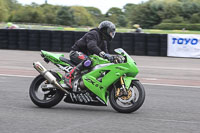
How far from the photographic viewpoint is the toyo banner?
59.2 feet

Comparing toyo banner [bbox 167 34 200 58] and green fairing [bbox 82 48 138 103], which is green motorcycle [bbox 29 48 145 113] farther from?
toyo banner [bbox 167 34 200 58]

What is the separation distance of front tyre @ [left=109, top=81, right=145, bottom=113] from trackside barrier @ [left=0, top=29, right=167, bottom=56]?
478 inches

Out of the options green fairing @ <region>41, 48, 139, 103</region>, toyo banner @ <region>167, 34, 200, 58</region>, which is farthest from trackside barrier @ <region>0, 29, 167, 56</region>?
green fairing @ <region>41, 48, 139, 103</region>

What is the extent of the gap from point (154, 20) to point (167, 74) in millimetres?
59010

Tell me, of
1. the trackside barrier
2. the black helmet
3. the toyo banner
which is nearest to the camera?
the black helmet

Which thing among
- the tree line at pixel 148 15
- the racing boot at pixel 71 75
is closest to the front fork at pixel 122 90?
the racing boot at pixel 71 75

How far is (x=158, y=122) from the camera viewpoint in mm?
6121

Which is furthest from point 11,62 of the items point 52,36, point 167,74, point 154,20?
point 154,20

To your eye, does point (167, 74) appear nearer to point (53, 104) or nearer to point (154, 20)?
point (53, 104)

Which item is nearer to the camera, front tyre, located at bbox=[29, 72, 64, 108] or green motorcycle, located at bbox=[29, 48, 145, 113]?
green motorcycle, located at bbox=[29, 48, 145, 113]

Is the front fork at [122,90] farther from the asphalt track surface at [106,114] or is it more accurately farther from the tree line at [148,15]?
the tree line at [148,15]

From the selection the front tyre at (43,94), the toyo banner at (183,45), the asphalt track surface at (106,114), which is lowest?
the toyo banner at (183,45)

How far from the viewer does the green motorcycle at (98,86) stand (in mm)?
6602

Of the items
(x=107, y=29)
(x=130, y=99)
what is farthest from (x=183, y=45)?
(x=130, y=99)
